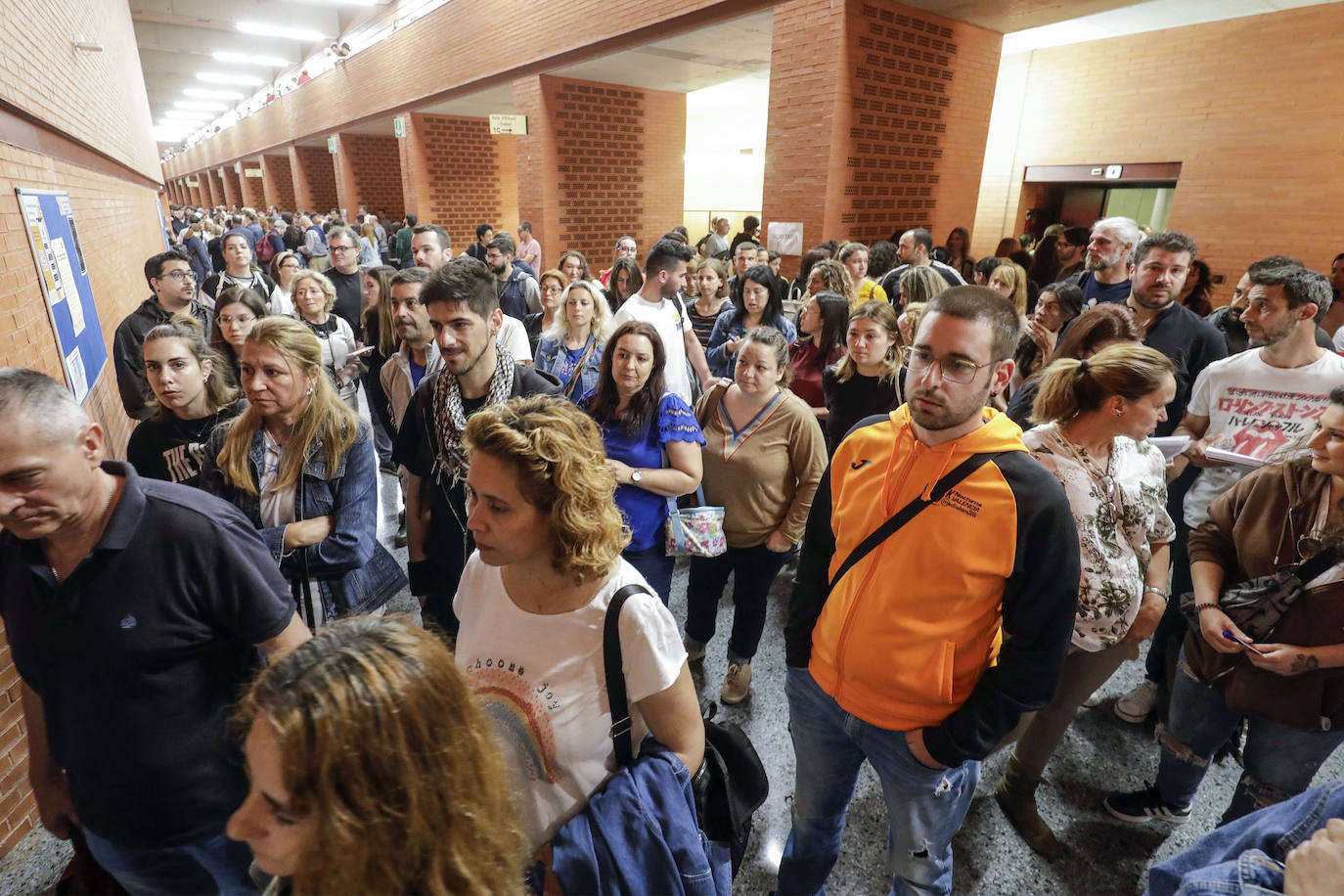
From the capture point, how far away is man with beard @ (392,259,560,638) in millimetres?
2426

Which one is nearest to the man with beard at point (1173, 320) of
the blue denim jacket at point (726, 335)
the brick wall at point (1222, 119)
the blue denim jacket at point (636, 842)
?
the blue denim jacket at point (726, 335)

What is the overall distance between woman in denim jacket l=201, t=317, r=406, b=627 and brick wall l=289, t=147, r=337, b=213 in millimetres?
24468

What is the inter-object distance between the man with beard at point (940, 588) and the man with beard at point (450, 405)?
4.61 ft

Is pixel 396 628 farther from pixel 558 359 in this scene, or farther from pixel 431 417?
pixel 558 359

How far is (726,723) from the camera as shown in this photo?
1676 millimetres

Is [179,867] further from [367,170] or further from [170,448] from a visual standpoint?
[367,170]

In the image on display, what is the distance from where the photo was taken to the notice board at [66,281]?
3676 millimetres

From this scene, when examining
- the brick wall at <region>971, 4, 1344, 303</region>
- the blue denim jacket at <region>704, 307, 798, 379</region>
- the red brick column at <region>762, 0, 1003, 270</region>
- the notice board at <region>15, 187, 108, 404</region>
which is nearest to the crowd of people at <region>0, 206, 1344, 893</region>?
the blue denim jacket at <region>704, 307, 798, 379</region>

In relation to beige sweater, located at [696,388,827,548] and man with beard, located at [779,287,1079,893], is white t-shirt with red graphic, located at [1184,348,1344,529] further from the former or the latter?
man with beard, located at [779,287,1079,893]

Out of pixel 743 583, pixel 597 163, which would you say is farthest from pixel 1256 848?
pixel 597 163

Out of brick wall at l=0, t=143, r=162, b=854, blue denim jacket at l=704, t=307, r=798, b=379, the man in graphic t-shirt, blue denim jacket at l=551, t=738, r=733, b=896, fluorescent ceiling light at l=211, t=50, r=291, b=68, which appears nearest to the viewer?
blue denim jacket at l=551, t=738, r=733, b=896

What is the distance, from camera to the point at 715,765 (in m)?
1.57

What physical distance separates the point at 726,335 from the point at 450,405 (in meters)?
3.04

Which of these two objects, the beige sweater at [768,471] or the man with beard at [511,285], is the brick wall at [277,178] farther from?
the beige sweater at [768,471]
